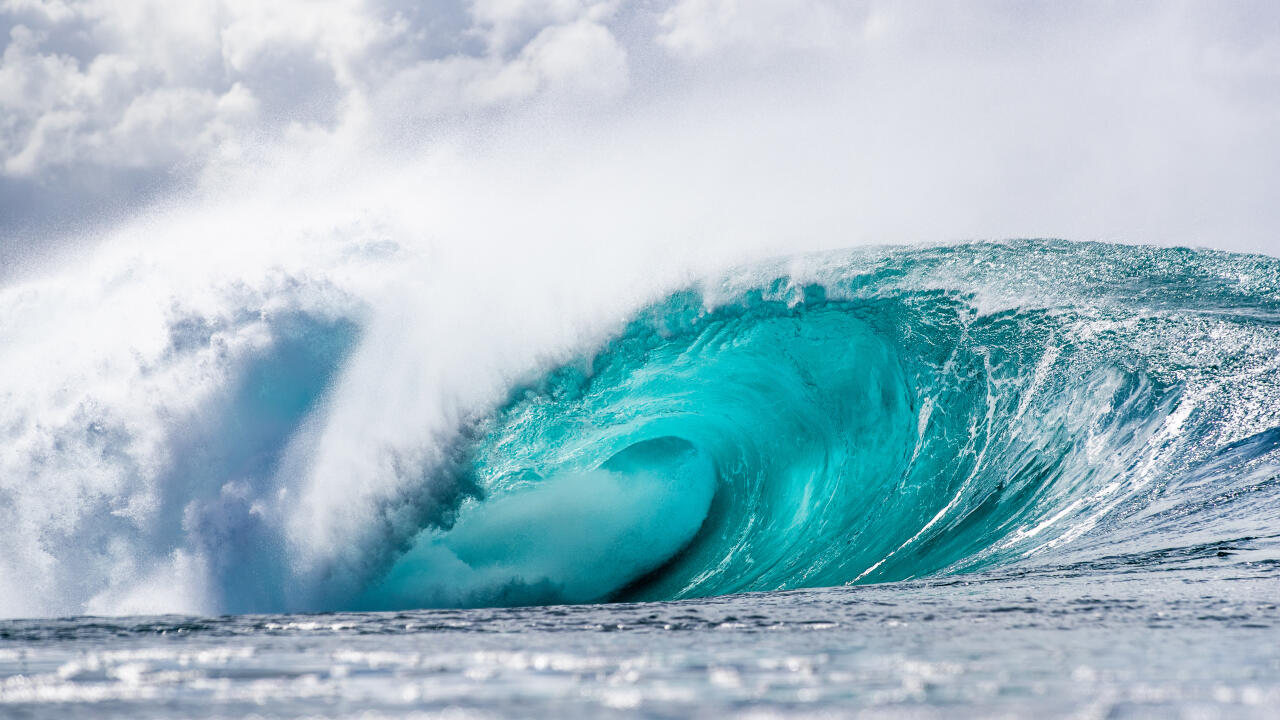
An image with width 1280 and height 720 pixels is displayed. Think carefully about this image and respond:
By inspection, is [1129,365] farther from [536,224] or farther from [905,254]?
[536,224]

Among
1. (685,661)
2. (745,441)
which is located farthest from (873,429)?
(685,661)

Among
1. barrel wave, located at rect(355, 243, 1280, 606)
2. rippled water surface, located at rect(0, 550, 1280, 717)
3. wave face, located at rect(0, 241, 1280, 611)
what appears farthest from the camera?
wave face, located at rect(0, 241, 1280, 611)

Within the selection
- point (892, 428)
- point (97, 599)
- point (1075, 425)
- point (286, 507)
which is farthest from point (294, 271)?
point (1075, 425)

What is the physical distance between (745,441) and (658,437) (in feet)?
3.59

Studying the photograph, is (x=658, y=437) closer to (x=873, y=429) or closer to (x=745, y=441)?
(x=745, y=441)

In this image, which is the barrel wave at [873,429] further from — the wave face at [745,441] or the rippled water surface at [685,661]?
the rippled water surface at [685,661]

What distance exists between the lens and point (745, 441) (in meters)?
10.2

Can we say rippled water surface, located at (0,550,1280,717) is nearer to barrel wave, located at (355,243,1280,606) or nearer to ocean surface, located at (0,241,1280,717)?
ocean surface, located at (0,241,1280,717)

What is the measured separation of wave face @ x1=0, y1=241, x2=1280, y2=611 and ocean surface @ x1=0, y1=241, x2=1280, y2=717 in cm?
3

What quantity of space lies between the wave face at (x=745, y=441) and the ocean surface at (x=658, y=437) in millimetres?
32

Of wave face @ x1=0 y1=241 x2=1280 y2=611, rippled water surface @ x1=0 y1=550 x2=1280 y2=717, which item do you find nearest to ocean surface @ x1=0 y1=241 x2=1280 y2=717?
wave face @ x1=0 y1=241 x2=1280 y2=611

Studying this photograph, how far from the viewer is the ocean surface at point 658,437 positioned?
6.89 metres

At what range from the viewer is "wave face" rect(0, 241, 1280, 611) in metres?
7.34

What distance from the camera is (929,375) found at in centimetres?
901
